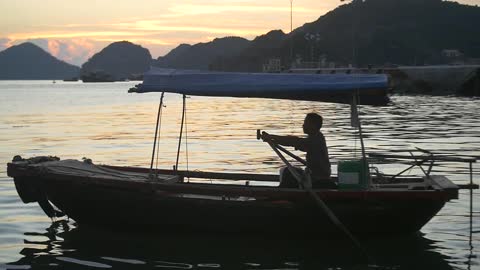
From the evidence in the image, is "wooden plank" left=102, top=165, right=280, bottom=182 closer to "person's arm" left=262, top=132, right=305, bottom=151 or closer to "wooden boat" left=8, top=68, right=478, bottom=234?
"wooden boat" left=8, top=68, right=478, bottom=234

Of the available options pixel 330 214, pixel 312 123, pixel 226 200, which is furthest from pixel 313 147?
pixel 226 200

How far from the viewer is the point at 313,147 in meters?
10.6

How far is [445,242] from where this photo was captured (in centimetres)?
1115

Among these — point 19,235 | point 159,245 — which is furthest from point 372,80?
point 19,235

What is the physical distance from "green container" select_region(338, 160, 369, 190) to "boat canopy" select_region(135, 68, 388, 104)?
3.48 ft

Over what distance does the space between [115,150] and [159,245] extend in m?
14.7

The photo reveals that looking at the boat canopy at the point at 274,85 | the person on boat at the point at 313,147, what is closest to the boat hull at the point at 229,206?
the person on boat at the point at 313,147

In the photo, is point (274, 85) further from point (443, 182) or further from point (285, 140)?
point (443, 182)

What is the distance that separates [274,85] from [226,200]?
199cm

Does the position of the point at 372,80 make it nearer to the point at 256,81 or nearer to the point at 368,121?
the point at 256,81

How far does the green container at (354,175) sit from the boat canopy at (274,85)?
41.7 inches

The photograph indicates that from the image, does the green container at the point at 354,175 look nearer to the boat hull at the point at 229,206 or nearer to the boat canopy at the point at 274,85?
the boat hull at the point at 229,206

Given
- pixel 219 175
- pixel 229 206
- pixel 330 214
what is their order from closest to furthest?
pixel 330 214
pixel 229 206
pixel 219 175

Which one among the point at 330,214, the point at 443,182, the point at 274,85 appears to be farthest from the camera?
the point at 443,182
